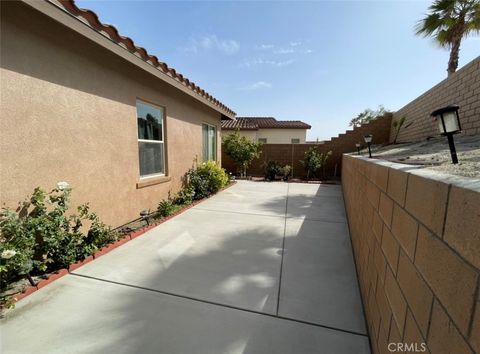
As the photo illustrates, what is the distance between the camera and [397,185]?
146 cm

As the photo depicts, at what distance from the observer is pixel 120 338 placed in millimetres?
1789

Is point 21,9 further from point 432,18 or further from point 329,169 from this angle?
point 329,169

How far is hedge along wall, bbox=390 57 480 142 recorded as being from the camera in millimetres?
3921

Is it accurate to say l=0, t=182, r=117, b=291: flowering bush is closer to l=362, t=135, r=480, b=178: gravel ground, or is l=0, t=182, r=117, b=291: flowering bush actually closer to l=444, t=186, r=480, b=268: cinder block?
l=444, t=186, r=480, b=268: cinder block

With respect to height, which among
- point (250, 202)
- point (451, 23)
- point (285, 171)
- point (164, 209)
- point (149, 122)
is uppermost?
point (451, 23)

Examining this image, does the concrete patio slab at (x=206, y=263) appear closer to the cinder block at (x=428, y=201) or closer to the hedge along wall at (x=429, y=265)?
the hedge along wall at (x=429, y=265)

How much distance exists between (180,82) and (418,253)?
214 inches

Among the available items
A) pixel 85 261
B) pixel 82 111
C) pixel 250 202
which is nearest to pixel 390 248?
pixel 85 261

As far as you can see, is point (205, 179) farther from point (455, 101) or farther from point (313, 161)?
point (455, 101)

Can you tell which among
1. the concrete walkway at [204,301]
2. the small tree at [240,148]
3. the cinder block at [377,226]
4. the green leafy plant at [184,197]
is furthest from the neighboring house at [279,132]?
the cinder block at [377,226]

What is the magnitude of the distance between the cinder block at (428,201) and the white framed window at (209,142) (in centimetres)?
725

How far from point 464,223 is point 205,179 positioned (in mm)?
6519

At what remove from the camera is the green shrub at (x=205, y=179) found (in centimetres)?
660

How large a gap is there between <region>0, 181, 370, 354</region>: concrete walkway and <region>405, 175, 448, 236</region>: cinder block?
52.2 inches
